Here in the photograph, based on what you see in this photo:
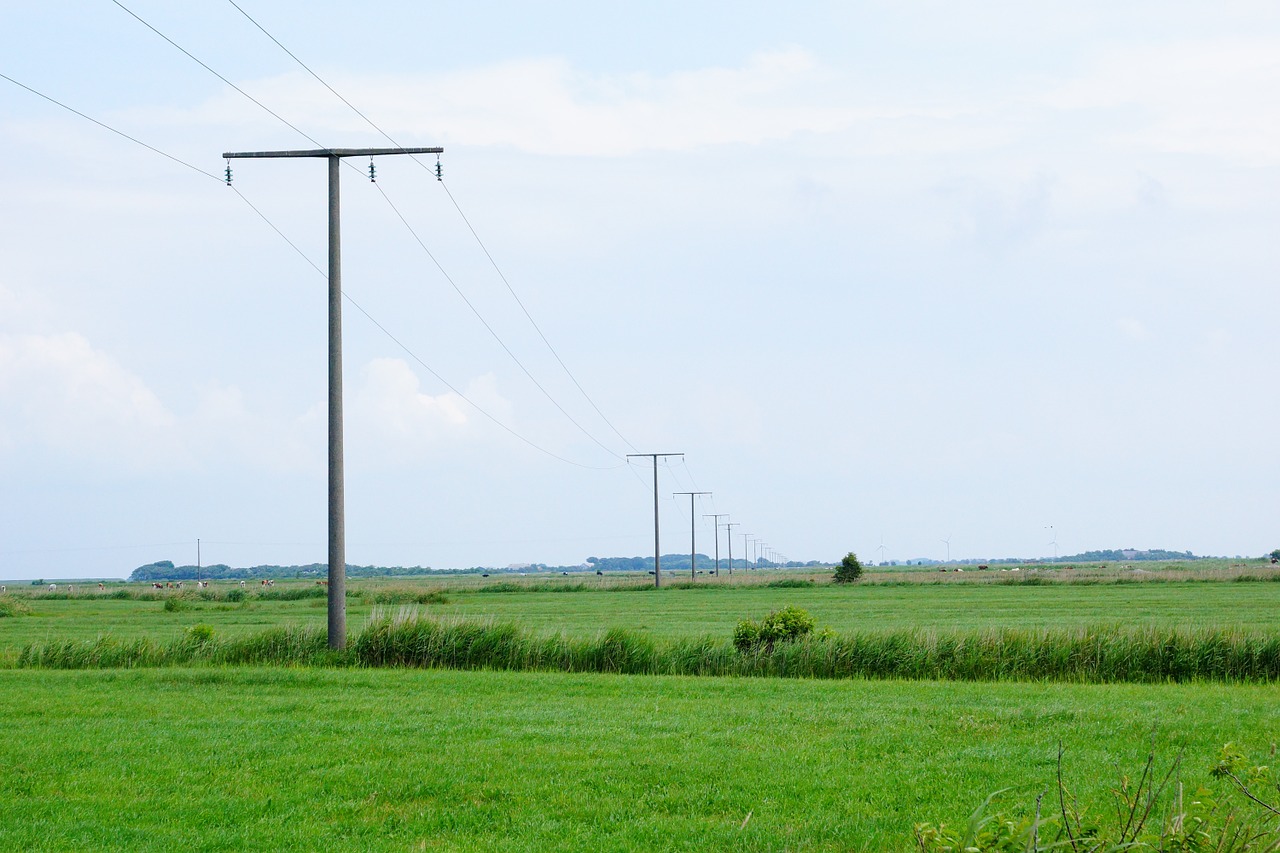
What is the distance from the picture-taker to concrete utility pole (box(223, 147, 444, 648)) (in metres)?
22.3

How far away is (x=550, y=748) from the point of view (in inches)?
464

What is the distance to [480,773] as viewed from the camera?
416 inches

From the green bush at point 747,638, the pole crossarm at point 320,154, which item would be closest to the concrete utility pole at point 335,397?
the pole crossarm at point 320,154

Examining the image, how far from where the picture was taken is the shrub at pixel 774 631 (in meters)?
21.3

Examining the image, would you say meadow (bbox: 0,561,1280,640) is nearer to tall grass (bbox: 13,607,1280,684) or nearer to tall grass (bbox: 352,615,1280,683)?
tall grass (bbox: 13,607,1280,684)

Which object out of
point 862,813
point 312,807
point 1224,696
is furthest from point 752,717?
point 1224,696

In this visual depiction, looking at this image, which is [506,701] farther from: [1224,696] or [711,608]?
[711,608]

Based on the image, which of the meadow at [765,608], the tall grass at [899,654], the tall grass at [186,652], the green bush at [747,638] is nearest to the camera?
the tall grass at [899,654]

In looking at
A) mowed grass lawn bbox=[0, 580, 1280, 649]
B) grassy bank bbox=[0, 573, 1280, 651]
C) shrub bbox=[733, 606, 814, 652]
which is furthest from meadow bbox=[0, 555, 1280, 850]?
mowed grass lawn bbox=[0, 580, 1280, 649]

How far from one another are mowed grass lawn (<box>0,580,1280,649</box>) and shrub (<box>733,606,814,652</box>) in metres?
3.93

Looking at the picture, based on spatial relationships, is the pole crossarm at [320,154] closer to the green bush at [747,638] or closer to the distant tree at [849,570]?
the green bush at [747,638]

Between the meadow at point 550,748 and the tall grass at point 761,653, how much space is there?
14 cm

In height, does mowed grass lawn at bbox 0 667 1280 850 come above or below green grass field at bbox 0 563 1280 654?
above

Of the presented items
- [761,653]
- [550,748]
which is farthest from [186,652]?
[550,748]
